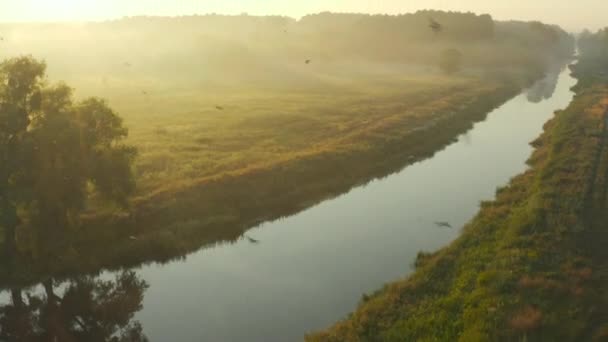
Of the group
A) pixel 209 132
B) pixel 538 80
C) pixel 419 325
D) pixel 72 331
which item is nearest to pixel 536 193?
pixel 419 325

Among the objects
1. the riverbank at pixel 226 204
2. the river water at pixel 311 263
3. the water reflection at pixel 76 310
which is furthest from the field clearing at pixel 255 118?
the water reflection at pixel 76 310

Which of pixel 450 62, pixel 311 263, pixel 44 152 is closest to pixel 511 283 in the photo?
pixel 311 263

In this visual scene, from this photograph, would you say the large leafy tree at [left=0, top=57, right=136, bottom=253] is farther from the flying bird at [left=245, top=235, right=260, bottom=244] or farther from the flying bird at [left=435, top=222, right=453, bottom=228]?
the flying bird at [left=435, top=222, right=453, bottom=228]

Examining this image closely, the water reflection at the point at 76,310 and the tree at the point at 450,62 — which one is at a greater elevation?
the tree at the point at 450,62

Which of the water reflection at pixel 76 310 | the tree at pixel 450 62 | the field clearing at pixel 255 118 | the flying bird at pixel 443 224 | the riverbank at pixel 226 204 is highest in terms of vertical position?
the tree at pixel 450 62

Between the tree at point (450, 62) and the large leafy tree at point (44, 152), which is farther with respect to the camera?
the tree at point (450, 62)

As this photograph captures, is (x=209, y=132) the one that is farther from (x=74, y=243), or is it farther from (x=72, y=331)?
(x=72, y=331)

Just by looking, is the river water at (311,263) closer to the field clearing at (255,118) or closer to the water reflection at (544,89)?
the field clearing at (255,118)
